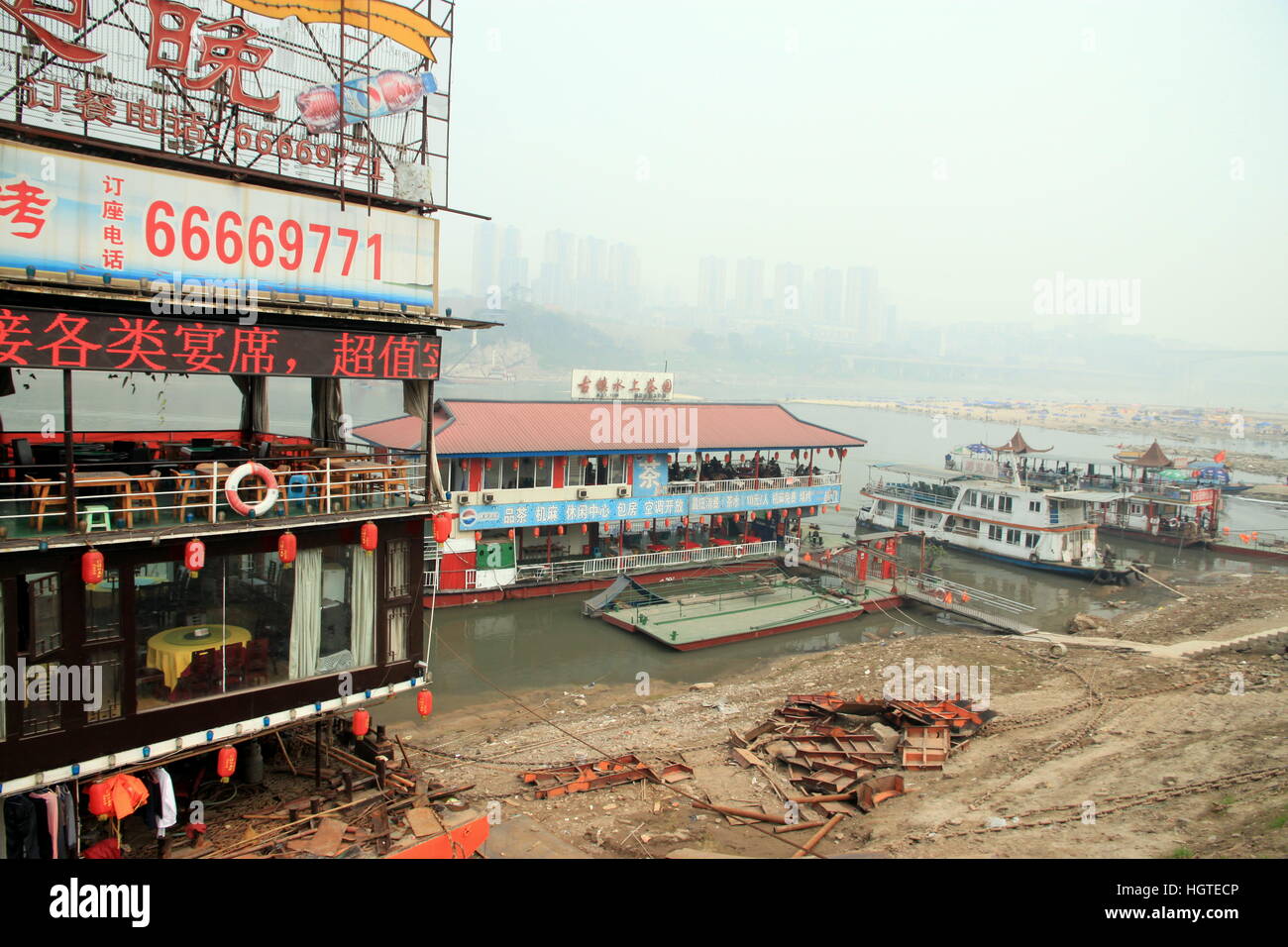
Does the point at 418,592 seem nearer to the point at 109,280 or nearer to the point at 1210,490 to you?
the point at 109,280

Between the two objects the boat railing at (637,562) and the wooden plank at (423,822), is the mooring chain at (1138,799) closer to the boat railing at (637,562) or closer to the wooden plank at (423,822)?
the wooden plank at (423,822)

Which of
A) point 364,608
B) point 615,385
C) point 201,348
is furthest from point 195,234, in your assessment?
point 615,385

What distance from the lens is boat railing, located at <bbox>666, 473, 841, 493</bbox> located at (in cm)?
3435

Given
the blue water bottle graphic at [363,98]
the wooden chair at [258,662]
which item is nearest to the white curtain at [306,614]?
the wooden chair at [258,662]

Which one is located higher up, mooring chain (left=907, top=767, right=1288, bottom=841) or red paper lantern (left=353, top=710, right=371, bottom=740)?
red paper lantern (left=353, top=710, right=371, bottom=740)

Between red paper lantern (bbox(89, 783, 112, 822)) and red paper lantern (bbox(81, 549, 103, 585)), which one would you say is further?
red paper lantern (bbox(89, 783, 112, 822))

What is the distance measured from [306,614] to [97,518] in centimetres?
277

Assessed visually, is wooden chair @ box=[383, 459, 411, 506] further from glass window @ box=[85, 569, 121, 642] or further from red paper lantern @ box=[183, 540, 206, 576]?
glass window @ box=[85, 569, 121, 642]

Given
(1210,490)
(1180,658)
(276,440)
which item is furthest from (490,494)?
(1210,490)

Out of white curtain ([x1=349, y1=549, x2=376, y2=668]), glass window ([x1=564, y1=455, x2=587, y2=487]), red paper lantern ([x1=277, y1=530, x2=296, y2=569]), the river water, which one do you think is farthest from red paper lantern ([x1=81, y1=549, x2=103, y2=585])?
glass window ([x1=564, y1=455, x2=587, y2=487])

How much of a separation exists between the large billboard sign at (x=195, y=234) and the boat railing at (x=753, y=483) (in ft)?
72.3

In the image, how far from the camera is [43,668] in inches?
355

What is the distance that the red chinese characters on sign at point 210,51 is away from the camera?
11148 millimetres

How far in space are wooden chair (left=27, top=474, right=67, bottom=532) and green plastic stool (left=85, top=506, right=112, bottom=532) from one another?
279 mm
